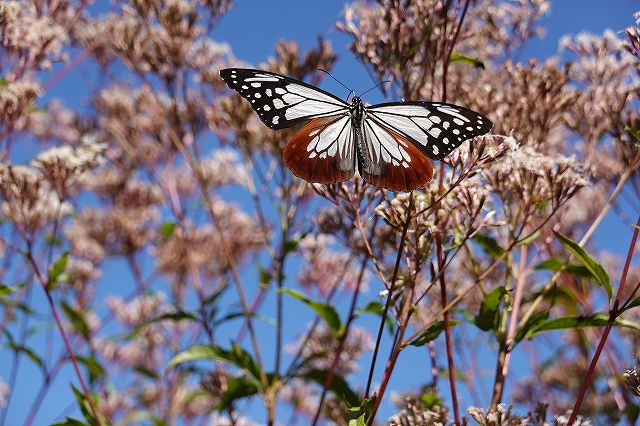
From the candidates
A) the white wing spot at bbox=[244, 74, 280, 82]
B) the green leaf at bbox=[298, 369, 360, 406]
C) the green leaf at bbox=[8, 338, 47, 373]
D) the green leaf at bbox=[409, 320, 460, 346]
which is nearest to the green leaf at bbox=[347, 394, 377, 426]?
the green leaf at bbox=[409, 320, 460, 346]

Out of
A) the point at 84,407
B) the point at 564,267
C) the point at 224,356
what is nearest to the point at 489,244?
the point at 564,267

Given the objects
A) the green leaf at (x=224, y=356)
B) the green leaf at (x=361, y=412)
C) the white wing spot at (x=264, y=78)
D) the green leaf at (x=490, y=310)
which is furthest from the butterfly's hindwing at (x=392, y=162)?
the green leaf at (x=224, y=356)

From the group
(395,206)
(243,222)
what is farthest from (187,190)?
(395,206)

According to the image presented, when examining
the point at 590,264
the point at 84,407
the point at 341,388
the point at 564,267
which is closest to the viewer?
the point at 590,264

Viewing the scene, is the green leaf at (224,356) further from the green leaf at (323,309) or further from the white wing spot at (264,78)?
the white wing spot at (264,78)

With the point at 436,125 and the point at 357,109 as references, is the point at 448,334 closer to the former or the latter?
the point at 436,125

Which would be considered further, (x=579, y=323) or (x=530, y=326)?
(x=530, y=326)
